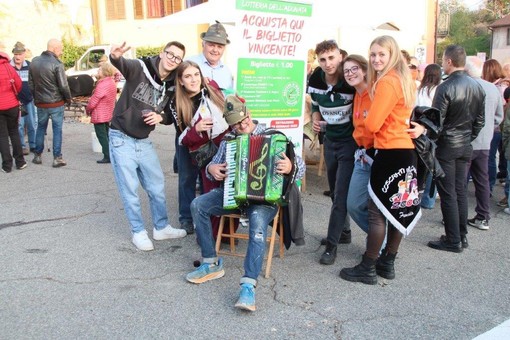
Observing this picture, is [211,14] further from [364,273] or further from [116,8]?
[116,8]

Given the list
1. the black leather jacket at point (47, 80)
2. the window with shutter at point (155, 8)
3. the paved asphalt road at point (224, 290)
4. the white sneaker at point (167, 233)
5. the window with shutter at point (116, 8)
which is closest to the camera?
the paved asphalt road at point (224, 290)

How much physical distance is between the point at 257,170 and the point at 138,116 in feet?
4.47

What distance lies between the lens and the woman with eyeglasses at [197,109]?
14.5ft

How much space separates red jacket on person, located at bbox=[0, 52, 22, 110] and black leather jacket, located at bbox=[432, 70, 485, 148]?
20.4ft

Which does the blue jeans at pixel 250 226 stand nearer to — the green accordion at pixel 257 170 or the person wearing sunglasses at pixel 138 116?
the green accordion at pixel 257 170

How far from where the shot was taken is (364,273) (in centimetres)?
402

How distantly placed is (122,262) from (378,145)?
242 centimetres

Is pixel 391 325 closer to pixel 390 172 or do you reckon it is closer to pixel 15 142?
pixel 390 172

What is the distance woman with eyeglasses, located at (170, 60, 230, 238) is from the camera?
4.42 meters

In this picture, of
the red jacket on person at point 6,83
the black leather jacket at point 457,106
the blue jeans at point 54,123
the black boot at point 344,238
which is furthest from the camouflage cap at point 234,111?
the blue jeans at point 54,123

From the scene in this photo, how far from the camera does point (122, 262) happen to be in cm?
447

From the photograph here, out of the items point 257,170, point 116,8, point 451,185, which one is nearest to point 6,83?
point 257,170

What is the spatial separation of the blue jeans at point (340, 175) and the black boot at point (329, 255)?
1.7 inches

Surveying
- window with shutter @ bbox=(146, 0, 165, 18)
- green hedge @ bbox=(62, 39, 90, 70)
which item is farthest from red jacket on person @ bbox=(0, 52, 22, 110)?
window with shutter @ bbox=(146, 0, 165, 18)
